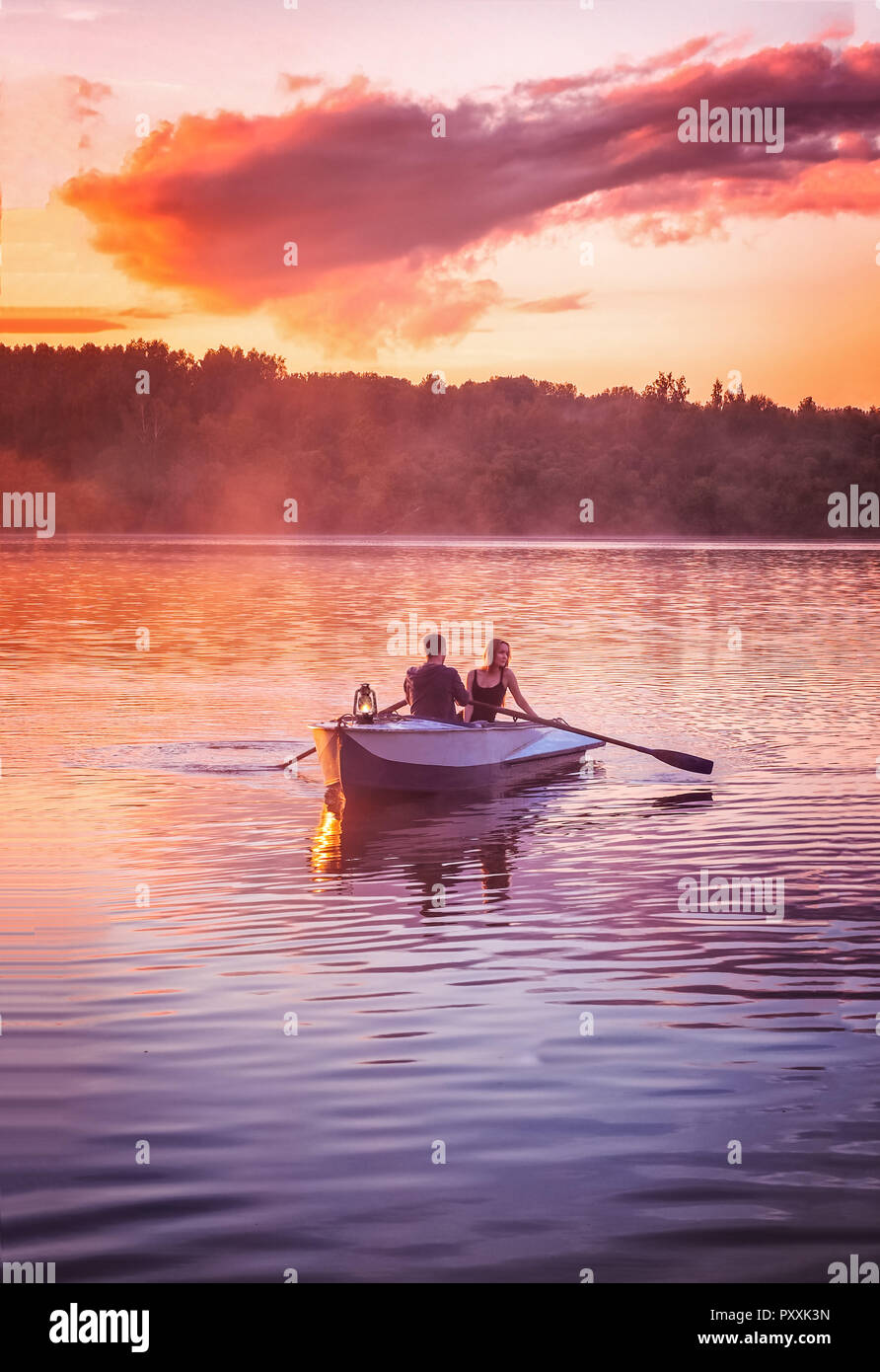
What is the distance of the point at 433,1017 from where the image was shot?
358 inches

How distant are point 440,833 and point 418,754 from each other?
1.46 metres

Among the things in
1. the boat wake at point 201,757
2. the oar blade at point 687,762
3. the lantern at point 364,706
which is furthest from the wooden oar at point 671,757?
the boat wake at point 201,757

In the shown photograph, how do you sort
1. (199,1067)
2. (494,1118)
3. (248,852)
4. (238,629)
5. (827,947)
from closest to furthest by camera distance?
(494,1118) < (199,1067) < (827,947) < (248,852) < (238,629)

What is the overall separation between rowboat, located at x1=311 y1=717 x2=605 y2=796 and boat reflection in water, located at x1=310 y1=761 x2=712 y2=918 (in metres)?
0.21

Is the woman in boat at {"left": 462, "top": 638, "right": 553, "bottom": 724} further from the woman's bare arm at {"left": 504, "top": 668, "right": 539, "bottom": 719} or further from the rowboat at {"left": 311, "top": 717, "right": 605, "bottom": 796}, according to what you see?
the rowboat at {"left": 311, "top": 717, "right": 605, "bottom": 796}

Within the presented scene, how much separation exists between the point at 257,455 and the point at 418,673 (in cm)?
14327

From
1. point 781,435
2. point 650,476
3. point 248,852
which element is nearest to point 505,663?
point 248,852

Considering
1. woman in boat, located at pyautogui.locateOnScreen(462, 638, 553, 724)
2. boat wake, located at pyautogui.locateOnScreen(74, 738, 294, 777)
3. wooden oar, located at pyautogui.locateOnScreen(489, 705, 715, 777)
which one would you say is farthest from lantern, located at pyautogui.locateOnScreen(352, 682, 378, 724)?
boat wake, located at pyautogui.locateOnScreen(74, 738, 294, 777)

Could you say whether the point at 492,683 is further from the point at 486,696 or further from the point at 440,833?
the point at 440,833

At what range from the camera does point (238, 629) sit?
4266cm

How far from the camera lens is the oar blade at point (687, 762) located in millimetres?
18531

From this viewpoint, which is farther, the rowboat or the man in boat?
the man in boat

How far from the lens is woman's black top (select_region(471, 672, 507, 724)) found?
18.8 meters
